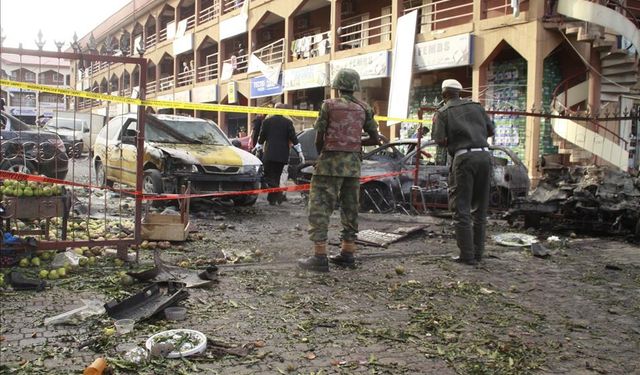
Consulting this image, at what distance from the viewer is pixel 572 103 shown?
14.5 meters

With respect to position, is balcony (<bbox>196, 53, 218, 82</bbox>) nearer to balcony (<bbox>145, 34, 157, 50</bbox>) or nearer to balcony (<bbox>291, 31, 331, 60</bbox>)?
balcony (<bbox>145, 34, 157, 50</bbox>)

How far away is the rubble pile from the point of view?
7.81 m

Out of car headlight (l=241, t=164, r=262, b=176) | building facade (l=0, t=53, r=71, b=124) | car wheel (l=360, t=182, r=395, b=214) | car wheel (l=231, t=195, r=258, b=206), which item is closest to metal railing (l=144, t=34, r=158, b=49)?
building facade (l=0, t=53, r=71, b=124)

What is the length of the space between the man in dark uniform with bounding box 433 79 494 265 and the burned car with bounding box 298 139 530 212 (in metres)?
3.45

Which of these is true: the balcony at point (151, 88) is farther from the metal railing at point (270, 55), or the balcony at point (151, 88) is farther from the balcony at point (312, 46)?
the balcony at point (312, 46)

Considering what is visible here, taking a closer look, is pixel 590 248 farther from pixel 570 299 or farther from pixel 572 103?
pixel 572 103

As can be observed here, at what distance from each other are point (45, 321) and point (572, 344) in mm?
3487

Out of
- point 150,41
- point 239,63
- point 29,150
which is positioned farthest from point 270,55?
point 29,150

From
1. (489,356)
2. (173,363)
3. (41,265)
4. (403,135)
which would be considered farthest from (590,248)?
(403,135)

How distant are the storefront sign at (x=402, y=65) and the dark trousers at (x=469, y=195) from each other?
11224mm

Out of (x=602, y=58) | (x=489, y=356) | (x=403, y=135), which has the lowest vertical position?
(x=489, y=356)

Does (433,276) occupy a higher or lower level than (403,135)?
lower

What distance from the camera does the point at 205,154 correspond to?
9430 mm

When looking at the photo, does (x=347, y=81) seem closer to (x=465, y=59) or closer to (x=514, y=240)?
(x=514, y=240)
